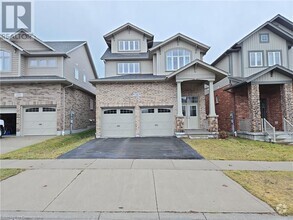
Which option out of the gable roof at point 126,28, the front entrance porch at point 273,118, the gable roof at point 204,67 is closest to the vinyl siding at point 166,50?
the gable roof at point 204,67

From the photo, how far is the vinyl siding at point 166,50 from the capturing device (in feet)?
60.0

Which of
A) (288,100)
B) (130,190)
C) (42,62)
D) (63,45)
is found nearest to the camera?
(130,190)

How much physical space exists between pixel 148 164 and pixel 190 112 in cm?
1045

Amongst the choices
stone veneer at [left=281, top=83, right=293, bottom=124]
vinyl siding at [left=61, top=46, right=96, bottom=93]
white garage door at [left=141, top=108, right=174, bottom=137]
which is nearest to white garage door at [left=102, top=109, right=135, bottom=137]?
white garage door at [left=141, top=108, right=174, bottom=137]

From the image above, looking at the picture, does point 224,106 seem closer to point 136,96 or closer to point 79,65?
point 136,96

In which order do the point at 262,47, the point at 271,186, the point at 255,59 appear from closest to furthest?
1. the point at 271,186
2. the point at 255,59
3. the point at 262,47

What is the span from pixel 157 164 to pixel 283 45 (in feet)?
56.3

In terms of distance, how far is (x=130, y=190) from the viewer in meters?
5.16

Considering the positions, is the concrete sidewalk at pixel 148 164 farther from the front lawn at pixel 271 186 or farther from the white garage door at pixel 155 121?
the white garage door at pixel 155 121

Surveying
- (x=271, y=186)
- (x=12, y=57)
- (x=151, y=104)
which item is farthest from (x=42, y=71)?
(x=271, y=186)

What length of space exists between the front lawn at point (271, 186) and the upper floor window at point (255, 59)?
13.6 meters

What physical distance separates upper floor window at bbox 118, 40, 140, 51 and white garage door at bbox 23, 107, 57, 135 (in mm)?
8758

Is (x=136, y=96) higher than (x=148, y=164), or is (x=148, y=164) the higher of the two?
(x=136, y=96)

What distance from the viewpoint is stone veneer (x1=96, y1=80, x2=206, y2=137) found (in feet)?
55.5
